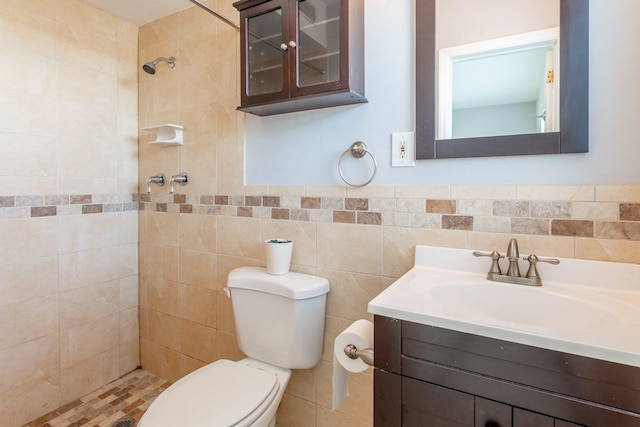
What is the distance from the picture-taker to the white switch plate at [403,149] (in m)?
1.28

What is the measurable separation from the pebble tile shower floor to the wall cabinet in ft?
5.51

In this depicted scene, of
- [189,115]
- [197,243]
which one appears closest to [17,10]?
[189,115]

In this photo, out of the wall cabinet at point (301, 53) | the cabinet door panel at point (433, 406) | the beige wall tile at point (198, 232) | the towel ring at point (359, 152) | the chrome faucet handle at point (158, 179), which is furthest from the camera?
the chrome faucet handle at point (158, 179)

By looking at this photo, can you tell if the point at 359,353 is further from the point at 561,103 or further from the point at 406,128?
the point at 561,103

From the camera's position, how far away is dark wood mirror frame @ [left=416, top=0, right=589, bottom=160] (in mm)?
1018

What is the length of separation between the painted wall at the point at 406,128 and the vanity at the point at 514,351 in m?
0.31

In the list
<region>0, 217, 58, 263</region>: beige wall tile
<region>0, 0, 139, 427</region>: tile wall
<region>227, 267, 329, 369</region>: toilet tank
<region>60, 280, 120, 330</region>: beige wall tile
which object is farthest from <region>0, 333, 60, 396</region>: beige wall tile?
<region>227, 267, 329, 369</region>: toilet tank

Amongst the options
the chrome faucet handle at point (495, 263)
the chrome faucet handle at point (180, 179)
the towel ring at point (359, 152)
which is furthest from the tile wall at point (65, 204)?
the chrome faucet handle at point (495, 263)

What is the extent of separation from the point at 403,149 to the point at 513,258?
0.53 meters

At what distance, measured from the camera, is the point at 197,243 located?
74.2 inches

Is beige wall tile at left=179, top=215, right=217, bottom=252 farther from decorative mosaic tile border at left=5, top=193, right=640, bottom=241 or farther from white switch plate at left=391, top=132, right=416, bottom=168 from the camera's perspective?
white switch plate at left=391, top=132, right=416, bottom=168

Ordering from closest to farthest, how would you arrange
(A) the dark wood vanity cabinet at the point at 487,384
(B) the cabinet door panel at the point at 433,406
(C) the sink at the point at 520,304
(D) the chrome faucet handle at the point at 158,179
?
(A) the dark wood vanity cabinet at the point at 487,384, (B) the cabinet door panel at the point at 433,406, (C) the sink at the point at 520,304, (D) the chrome faucet handle at the point at 158,179

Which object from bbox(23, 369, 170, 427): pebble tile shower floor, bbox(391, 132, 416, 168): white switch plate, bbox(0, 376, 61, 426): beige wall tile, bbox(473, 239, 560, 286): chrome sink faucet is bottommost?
bbox(23, 369, 170, 427): pebble tile shower floor

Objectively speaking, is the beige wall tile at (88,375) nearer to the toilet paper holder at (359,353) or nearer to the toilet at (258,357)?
the toilet at (258,357)
